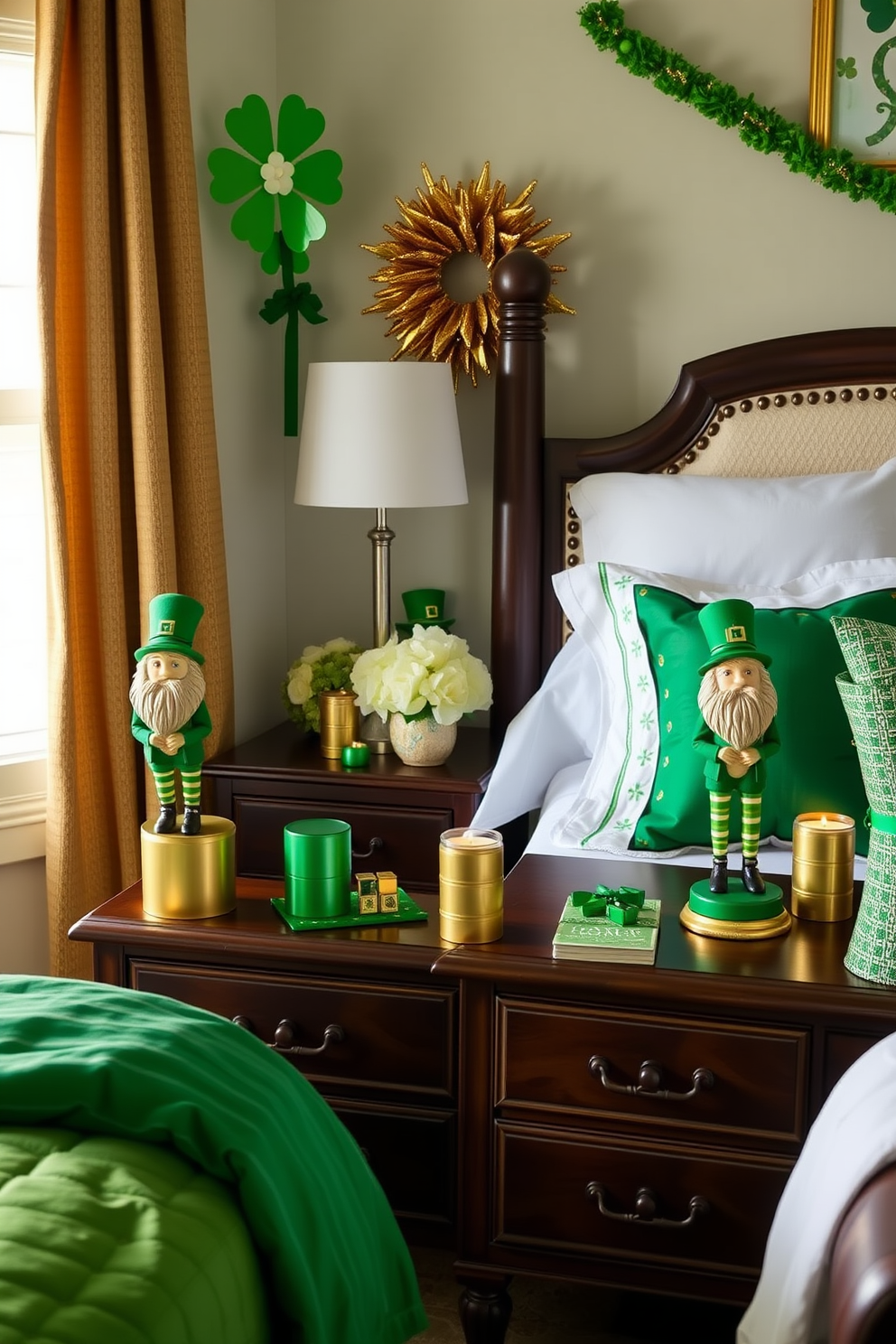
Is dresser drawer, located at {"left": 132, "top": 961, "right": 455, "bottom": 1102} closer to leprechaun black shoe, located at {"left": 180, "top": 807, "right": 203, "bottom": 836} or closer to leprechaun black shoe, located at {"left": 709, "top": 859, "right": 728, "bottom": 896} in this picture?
leprechaun black shoe, located at {"left": 180, "top": 807, "right": 203, "bottom": 836}

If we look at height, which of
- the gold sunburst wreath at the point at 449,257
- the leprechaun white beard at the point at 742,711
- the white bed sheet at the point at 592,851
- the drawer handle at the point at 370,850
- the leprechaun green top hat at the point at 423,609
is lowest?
the drawer handle at the point at 370,850

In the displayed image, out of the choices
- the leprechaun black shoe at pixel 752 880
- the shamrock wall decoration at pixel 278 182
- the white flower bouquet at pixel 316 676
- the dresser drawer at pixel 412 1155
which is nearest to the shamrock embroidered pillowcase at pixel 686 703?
the leprechaun black shoe at pixel 752 880

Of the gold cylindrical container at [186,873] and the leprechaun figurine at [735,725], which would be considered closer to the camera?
the leprechaun figurine at [735,725]

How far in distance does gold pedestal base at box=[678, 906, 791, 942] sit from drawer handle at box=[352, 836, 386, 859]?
90cm

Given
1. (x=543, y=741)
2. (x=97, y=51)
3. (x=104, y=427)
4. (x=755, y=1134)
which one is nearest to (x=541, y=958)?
(x=755, y=1134)

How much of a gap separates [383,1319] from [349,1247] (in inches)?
5.4

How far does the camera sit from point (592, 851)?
7.06ft

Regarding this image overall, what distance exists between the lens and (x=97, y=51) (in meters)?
2.37

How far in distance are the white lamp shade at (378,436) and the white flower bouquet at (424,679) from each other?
0.90 ft

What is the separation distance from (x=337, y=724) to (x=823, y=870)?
3.77 feet

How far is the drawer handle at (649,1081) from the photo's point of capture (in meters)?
1.71

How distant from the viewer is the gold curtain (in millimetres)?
2377

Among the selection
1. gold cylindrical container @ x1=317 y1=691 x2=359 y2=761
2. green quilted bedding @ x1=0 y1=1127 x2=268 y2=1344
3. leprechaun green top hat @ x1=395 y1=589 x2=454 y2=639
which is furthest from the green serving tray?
leprechaun green top hat @ x1=395 y1=589 x2=454 y2=639

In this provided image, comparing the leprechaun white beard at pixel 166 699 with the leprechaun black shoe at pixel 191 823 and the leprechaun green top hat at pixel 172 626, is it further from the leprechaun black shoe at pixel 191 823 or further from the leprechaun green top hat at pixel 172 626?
the leprechaun black shoe at pixel 191 823
